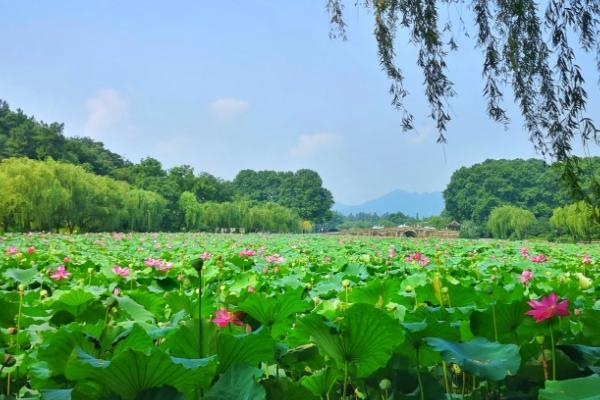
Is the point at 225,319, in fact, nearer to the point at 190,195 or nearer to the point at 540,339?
the point at 540,339

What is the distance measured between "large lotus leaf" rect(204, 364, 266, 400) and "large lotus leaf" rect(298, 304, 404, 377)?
17cm

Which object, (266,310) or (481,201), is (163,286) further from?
(481,201)

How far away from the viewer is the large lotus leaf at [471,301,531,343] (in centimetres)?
107

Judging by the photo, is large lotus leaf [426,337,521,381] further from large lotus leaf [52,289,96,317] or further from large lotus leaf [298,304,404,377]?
large lotus leaf [52,289,96,317]

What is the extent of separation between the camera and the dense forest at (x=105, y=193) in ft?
72.6

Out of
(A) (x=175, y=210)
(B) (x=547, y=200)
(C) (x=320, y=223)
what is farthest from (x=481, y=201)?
(A) (x=175, y=210)

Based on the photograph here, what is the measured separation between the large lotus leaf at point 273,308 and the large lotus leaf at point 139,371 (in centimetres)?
38

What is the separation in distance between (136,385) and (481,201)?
73561mm

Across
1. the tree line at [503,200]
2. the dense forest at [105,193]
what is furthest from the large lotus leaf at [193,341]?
the tree line at [503,200]

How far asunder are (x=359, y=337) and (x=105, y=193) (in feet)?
95.9

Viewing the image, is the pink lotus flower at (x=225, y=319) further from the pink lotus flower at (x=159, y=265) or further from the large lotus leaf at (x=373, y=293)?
the pink lotus flower at (x=159, y=265)

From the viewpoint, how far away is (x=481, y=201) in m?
69.6

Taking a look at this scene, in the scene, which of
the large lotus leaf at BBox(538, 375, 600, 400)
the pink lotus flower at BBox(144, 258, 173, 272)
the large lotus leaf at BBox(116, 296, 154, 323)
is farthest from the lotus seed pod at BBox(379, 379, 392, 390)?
the pink lotus flower at BBox(144, 258, 173, 272)

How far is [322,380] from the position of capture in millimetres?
938
